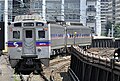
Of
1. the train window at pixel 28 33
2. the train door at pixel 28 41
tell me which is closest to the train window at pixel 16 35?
the train door at pixel 28 41

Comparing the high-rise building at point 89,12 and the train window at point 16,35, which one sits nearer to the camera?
the train window at point 16,35

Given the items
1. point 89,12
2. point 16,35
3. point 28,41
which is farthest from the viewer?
point 89,12

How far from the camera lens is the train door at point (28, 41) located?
63.2 feet

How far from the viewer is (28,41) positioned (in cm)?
1933

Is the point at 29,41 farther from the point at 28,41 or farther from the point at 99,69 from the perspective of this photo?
the point at 99,69

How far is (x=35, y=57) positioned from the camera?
1936 cm

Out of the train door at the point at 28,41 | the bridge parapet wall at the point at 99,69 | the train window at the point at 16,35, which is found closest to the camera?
the bridge parapet wall at the point at 99,69

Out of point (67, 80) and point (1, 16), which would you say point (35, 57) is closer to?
point (67, 80)

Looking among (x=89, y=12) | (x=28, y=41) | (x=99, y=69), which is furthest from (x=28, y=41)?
(x=89, y=12)

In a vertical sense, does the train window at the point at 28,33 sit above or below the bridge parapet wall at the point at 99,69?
above

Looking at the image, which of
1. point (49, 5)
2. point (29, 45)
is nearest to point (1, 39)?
point (29, 45)

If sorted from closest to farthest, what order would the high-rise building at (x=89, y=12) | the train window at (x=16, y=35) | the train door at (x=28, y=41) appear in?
the train door at (x=28, y=41)
the train window at (x=16, y=35)
the high-rise building at (x=89, y=12)

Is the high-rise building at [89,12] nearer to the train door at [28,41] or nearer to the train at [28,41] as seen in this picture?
the train at [28,41]

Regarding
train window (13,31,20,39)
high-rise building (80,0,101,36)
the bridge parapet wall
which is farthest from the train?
high-rise building (80,0,101,36)
